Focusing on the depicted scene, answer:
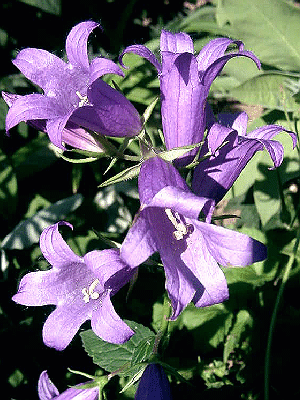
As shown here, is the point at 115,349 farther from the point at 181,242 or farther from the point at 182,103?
the point at 182,103

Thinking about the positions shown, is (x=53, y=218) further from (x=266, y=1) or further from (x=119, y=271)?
(x=266, y=1)

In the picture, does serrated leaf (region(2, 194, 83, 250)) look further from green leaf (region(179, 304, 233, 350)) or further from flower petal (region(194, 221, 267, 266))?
flower petal (region(194, 221, 267, 266))

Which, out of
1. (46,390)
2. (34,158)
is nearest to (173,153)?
(46,390)

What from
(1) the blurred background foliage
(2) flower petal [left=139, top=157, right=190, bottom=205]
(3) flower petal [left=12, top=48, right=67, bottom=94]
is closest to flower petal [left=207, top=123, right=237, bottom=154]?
(2) flower petal [left=139, top=157, right=190, bottom=205]

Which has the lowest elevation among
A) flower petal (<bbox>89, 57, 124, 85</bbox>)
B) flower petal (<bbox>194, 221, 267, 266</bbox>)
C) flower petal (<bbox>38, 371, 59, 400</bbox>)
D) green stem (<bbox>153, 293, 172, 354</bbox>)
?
flower petal (<bbox>38, 371, 59, 400</bbox>)

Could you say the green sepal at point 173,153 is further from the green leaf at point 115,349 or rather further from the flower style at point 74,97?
the green leaf at point 115,349

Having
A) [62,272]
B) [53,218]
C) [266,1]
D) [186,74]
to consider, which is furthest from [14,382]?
[266,1]
